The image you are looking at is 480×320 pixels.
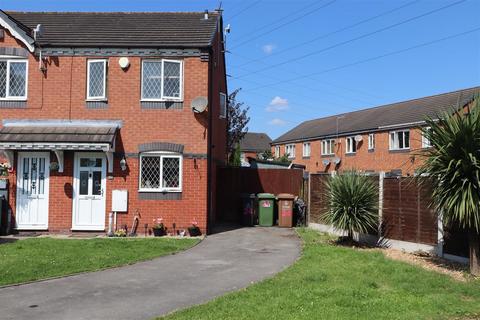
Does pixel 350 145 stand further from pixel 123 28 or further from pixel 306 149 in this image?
pixel 123 28

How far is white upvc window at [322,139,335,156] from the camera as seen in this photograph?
148 ft

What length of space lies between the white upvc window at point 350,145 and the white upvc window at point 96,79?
2855cm

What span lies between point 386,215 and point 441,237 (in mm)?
2283

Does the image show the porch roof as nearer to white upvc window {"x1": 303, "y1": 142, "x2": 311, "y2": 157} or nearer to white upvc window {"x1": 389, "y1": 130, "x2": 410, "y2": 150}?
white upvc window {"x1": 389, "y1": 130, "x2": 410, "y2": 150}

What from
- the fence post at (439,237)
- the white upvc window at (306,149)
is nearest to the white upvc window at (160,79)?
the fence post at (439,237)

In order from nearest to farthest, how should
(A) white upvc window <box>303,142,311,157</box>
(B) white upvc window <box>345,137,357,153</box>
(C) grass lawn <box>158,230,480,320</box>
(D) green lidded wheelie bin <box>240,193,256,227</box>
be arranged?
(C) grass lawn <box>158,230,480,320</box> < (D) green lidded wheelie bin <box>240,193,256,227</box> < (B) white upvc window <box>345,137,357,153</box> < (A) white upvc window <box>303,142,311,157</box>

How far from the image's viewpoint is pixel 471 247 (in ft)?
32.0

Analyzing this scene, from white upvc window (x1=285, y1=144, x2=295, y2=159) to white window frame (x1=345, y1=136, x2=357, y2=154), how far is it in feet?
37.5

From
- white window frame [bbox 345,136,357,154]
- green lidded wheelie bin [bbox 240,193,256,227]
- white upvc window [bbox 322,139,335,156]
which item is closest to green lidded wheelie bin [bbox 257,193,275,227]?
green lidded wheelie bin [bbox 240,193,256,227]

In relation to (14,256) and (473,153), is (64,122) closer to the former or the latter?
(14,256)

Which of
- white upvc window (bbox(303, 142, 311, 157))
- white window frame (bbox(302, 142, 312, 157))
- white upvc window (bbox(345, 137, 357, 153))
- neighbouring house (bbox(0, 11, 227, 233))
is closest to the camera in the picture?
neighbouring house (bbox(0, 11, 227, 233))

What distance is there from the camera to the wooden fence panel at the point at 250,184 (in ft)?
70.3

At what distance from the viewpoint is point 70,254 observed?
12.3 meters

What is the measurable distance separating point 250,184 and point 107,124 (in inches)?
286
